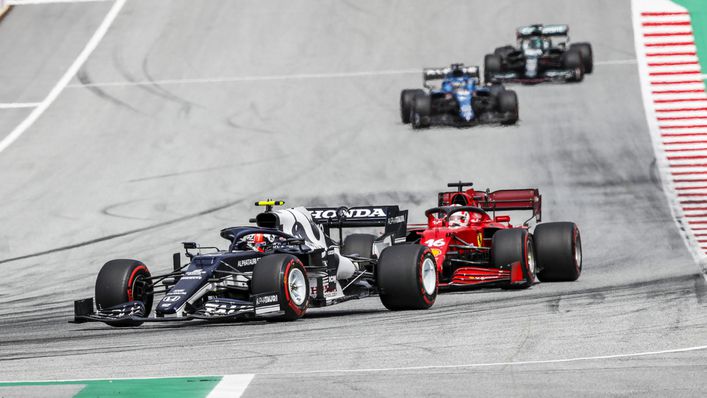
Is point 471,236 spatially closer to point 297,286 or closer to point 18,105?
point 297,286

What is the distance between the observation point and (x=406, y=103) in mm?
31078

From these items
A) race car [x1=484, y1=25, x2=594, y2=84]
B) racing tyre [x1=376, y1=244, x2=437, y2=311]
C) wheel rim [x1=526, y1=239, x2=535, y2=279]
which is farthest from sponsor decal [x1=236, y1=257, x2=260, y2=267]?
race car [x1=484, y1=25, x2=594, y2=84]

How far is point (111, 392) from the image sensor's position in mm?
9367

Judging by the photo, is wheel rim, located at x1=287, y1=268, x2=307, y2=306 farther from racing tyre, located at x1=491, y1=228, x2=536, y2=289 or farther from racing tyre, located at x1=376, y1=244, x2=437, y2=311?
racing tyre, located at x1=491, y1=228, x2=536, y2=289

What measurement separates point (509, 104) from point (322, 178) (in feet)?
19.0

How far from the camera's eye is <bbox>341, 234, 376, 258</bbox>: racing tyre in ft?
60.0

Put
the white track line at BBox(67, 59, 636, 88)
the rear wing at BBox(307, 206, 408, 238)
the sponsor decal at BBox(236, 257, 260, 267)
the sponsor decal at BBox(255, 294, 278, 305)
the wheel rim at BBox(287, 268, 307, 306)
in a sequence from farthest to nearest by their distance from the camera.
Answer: the white track line at BBox(67, 59, 636, 88) → the rear wing at BBox(307, 206, 408, 238) → the sponsor decal at BBox(236, 257, 260, 267) → the wheel rim at BBox(287, 268, 307, 306) → the sponsor decal at BBox(255, 294, 278, 305)

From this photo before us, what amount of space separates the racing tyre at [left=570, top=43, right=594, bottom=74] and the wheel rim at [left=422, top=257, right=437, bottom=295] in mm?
20635

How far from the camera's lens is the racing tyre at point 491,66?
112ft

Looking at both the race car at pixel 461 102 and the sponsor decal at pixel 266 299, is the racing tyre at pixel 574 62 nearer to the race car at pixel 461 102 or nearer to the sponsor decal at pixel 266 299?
the race car at pixel 461 102

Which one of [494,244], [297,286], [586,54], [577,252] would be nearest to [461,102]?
[586,54]

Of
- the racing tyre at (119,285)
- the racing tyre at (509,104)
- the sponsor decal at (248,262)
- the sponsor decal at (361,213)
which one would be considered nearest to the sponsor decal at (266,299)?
the sponsor decal at (248,262)

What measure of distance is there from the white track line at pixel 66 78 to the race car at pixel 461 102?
10.6 m

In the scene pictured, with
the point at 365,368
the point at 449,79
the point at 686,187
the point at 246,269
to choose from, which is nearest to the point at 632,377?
the point at 365,368
